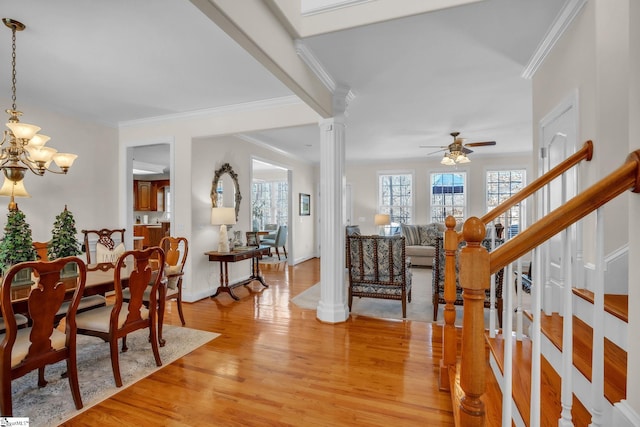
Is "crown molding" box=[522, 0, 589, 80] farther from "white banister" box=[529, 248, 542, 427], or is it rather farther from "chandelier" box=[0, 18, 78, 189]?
"chandelier" box=[0, 18, 78, 189]

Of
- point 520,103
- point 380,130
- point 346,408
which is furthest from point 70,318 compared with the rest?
point 520,103

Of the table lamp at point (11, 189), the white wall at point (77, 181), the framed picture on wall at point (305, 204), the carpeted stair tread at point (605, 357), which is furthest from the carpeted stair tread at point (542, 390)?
the framed picture on wall at point (305, 204)

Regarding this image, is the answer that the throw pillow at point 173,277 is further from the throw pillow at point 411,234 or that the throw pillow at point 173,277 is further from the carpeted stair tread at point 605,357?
the throw pillow at point 411,234

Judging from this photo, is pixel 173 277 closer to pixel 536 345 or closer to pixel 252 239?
pixel 252 239

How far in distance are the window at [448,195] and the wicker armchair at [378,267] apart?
464cm

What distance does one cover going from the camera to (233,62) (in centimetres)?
292

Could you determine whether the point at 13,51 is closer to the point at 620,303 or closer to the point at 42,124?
the point at 42,124

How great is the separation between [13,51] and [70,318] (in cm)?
226

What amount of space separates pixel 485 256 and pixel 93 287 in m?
2.67

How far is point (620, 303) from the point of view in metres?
1.61

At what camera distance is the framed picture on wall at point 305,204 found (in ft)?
26.1

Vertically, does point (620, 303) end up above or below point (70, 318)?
above

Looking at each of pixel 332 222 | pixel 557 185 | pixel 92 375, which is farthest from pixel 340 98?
pixel 92 375

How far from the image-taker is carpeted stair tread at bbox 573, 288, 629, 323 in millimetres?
1415
